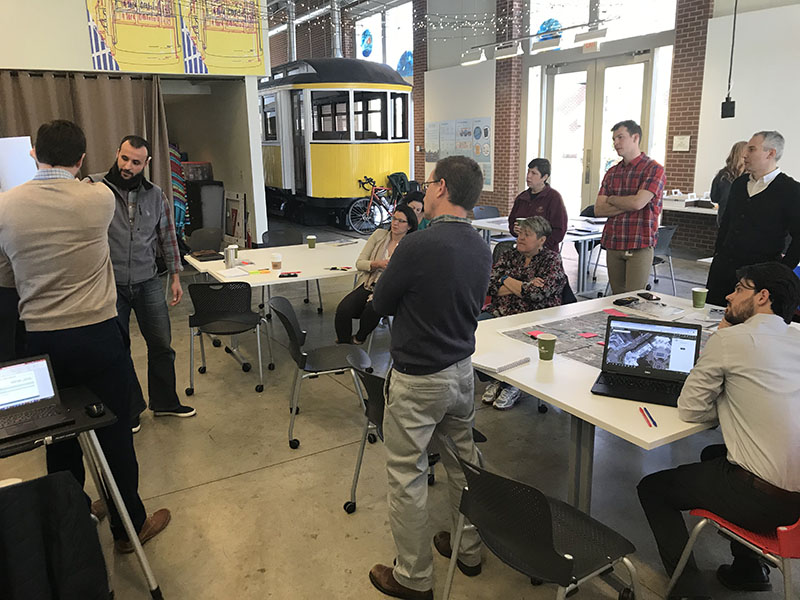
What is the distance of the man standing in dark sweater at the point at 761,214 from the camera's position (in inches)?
135

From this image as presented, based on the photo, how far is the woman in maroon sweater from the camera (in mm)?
4766

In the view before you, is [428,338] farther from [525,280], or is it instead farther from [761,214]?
[761,214]

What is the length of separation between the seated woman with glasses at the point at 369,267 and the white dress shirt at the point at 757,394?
264 centimetres

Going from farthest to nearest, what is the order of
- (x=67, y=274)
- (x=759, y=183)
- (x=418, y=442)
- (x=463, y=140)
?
(x=463, y=140) < (x=759, y=183) < (x=67, y=274) < (x=418, y=442)

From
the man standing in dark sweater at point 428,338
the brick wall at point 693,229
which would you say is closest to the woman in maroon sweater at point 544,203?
the man standing in dark sweater at point 428,338

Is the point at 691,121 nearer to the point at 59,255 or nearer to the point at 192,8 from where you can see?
the point at 192,8

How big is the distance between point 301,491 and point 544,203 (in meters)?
2.98

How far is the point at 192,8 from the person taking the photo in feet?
21.3

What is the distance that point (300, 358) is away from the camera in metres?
3.29

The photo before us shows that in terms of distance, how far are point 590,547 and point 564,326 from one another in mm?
1493

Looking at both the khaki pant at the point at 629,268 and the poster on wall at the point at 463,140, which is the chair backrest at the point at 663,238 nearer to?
the khaki pant at the point at 629,268

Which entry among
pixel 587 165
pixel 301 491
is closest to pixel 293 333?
pixel 301 491

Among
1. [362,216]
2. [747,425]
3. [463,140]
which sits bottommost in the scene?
[362,216]

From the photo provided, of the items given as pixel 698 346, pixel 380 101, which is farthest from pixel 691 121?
pixel 698 346
